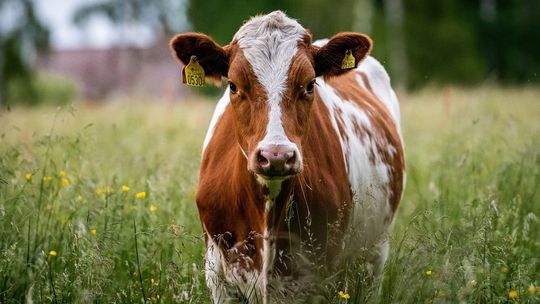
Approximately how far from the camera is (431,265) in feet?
11.9

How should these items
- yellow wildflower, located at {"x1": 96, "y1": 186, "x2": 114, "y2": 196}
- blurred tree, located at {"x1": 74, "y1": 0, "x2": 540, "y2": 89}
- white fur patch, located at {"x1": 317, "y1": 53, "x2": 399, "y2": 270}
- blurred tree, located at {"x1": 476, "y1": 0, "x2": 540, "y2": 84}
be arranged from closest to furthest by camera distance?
1. white fur patch, located at {"x1": 317, "y1": 53, "x2": 399, "y2": 270}
2. yellow wildflower, located at {"x1": 96, "y1": 186, "x2": 114, "y2": 196}
3. blurred tree, located at {"x1": 74, "y1": 0, "x2": 540, "y2": 89}
4. blurred tree, located at {"x1": 476, "y1": 0, "x2": 540, "y2": 84}

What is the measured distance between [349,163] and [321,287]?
953mm

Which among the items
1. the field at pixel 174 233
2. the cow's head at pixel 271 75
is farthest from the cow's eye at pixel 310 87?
the field at pixel 174 233

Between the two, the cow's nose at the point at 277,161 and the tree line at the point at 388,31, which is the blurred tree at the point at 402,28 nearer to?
the tree line at the point at 388,31

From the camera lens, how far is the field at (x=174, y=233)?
351 centimetres

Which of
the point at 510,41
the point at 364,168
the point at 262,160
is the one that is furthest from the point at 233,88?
the point at 510,41

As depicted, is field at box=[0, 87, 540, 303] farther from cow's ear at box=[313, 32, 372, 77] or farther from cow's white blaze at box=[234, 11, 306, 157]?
cow's ear at box=[313, 32, 372, 77]

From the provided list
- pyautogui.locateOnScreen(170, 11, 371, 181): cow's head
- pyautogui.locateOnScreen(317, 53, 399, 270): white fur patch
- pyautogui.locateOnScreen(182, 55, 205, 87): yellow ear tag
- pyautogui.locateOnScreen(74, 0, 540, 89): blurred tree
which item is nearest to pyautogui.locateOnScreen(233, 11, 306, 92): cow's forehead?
pyautogui.locateOnScreen(170, 11, 371, 181): cow's head

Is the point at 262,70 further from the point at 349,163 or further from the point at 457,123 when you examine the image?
the point at 457,123

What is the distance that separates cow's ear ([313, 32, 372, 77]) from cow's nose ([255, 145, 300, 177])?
954 millimetres

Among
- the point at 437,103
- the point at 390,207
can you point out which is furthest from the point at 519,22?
the point at 390,207

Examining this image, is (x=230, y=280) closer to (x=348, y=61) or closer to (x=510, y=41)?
(x=348, y=61)

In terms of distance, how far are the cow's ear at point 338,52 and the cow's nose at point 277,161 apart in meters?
0.95

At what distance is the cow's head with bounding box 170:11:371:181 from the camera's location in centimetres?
321
